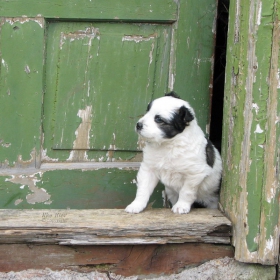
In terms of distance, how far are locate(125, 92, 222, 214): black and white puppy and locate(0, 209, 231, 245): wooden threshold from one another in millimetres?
181

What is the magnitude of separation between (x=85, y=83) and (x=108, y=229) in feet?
3.17

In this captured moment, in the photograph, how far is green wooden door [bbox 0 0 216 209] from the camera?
11.0 feet

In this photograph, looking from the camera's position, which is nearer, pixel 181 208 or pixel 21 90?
pixel 181 208

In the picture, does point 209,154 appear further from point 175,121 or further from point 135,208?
point 135,208

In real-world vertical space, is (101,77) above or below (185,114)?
above

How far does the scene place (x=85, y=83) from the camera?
3.42 metres

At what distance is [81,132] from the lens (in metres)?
3.46

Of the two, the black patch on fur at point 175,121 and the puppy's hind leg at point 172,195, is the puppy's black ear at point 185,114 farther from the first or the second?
the puppy's hind leg at point 172,195

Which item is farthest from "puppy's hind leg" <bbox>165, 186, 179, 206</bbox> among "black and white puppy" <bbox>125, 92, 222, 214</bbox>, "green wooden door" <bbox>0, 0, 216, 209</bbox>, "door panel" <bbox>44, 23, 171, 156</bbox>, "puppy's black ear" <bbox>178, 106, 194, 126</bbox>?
"puppy's black ear" <bbox>178, 106, 194, 126</bbox>

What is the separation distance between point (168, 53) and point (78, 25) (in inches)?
21.9

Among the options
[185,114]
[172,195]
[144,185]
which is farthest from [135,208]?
[185,114]

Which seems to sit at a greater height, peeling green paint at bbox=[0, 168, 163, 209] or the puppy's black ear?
the puppy's black ear

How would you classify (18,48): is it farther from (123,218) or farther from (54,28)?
(123,218)

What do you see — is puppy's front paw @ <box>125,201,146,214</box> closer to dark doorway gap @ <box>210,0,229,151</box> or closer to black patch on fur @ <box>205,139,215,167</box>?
black patch on fur @ <box>205,139,215,167</box>
